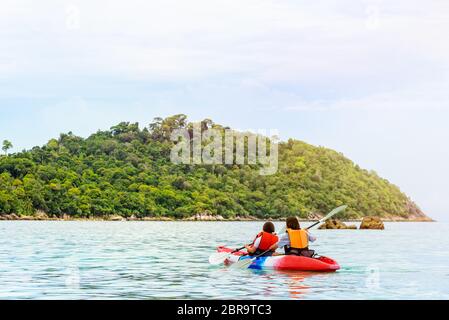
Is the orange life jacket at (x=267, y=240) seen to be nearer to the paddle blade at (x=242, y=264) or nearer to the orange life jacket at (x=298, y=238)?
the paddle blade at (x=242, y=264)

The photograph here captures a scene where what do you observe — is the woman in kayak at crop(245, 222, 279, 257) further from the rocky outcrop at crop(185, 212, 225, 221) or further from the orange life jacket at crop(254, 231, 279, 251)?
the rocky outcrop at crop(185, 212, 225, 221)

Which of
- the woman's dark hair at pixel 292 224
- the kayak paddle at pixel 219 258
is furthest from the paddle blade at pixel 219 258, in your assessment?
the woman's dark hair at pixel 292 224

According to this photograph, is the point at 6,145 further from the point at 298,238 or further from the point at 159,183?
the point at 298,238

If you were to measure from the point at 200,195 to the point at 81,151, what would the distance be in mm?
25853

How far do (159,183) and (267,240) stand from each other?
Answer: 126 metres

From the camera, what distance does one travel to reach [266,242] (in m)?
23.0

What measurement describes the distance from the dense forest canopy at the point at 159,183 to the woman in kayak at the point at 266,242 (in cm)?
10670

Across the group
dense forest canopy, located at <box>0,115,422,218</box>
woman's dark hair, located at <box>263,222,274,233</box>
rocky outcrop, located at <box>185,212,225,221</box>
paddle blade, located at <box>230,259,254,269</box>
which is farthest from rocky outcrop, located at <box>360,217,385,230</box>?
woman's dark hair, located at <box>263,222,274,233</box>

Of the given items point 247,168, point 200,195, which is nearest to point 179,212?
point 200,195

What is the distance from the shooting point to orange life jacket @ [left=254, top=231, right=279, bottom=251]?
22.8 meters

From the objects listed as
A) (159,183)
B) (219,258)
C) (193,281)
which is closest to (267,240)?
(219,258)

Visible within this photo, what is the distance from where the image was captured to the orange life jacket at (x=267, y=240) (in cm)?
2281

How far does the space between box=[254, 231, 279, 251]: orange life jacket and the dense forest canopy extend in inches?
4210
